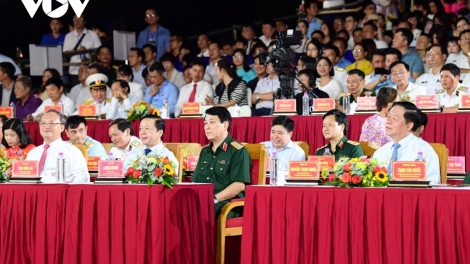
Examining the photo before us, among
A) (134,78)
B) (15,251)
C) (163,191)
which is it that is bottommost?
(15,251)

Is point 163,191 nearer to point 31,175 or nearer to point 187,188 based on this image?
point 187,188

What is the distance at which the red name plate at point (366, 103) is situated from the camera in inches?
316

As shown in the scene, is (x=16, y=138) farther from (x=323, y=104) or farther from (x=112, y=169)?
(x=323, y=104)

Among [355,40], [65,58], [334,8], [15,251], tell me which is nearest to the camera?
[15,251]

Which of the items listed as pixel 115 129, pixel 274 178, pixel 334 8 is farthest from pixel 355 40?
pixel 274 178

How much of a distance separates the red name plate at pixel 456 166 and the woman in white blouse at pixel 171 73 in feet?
17.7

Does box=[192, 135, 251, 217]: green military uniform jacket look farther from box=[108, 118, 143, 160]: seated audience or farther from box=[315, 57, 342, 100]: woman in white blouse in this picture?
box=[315, 57, 342, 100]: woman in white blouse

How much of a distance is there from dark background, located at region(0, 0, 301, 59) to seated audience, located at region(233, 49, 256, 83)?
107 inches

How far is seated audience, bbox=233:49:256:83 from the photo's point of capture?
11.1 meters

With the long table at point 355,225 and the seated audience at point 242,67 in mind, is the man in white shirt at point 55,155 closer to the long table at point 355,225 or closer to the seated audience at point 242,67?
the long table at point 355,225

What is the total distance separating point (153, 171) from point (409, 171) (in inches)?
58.2

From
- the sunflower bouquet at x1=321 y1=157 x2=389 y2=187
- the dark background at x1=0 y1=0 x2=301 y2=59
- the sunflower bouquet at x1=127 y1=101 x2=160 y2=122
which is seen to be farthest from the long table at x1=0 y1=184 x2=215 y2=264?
the dark background at x1=0 y1=0 x2=301 y2=59

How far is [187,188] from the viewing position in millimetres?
5633

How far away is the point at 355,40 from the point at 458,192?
7.09 m
